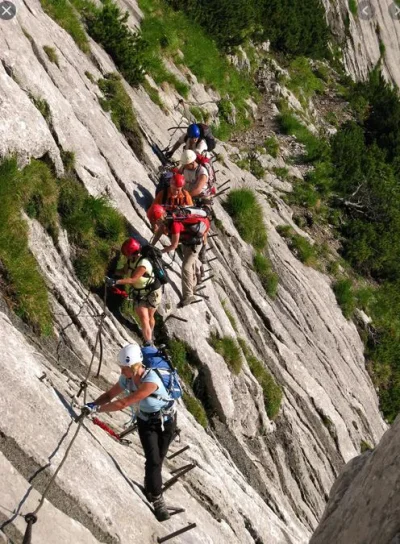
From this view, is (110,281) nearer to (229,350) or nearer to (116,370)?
(116,370)

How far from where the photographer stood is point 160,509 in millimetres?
9375

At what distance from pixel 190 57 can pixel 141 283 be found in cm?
1743

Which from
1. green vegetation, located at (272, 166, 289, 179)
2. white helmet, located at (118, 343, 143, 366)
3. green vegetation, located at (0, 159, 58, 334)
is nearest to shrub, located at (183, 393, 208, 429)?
green vegetation, located at (0, 159, 58, 334)

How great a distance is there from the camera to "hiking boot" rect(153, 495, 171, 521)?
9344mm

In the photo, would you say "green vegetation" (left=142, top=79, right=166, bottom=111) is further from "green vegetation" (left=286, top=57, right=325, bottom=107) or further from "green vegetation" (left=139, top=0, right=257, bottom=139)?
"green vegetation" (left=286, top=57, right=325, bottom=107)

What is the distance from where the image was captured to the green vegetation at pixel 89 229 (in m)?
13.4

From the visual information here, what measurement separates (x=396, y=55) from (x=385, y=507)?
44923 millimetres

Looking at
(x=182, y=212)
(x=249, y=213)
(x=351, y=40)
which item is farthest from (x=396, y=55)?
(x=182, y=212)

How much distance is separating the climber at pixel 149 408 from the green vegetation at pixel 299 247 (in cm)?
1507

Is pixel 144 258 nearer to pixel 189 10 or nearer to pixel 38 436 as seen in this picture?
pixel 38 436

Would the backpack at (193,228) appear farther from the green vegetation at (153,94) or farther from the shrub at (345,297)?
the shrub at (345,297)

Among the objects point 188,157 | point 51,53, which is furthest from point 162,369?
point 51,53

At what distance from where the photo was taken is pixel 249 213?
72.6 ft

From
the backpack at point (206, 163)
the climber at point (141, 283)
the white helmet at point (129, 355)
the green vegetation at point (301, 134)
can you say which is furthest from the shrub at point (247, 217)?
the white helmet at point (129, 355)
